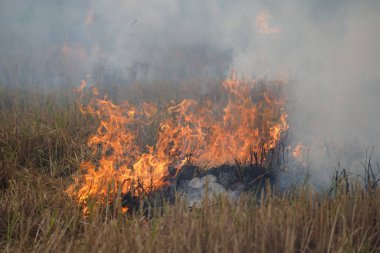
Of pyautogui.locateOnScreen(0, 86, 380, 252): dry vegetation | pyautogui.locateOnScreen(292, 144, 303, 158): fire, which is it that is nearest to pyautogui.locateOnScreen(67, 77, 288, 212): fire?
pyautogui.locateOnScreen(292, 144, 303, 158): fire

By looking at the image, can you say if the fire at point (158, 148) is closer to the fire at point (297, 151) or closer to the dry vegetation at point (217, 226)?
the fire at point (297, 151)

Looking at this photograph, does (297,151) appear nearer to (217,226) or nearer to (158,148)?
(158,148)

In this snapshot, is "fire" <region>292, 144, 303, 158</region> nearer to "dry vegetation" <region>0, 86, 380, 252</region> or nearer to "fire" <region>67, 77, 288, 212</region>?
"fire" <region>67, 77, 288, 212</region>

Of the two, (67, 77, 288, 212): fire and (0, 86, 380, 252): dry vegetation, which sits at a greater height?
(67, 77, 288, 212): fire

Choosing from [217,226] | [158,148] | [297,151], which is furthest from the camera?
[158,148]

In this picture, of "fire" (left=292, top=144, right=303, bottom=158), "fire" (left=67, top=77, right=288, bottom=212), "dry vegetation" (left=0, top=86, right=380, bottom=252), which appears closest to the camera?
"dry vegetation" (left=0, top=86, right=380, bottom=252)

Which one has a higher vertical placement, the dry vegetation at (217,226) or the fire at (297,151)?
the fire at (297,151)

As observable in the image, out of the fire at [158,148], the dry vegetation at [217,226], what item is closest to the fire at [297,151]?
the fire at [158,148]

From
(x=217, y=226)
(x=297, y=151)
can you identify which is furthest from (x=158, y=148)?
(x=217, y=226)

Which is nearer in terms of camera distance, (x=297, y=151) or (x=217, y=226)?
(x=217, y=226)

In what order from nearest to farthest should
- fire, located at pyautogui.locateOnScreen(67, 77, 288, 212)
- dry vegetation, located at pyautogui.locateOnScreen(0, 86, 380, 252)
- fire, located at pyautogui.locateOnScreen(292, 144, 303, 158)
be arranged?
1. dry vegetation, located at pyautogui.locateOnScreen(0, 86, 380, 252)
2. fire, located at pyautogui.locateOnScreen(67, 77, 288, 212)
3. fire, located at pyautogui.locateOnScreen(292, 144, 303, 158)

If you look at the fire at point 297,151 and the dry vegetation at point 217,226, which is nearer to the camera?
the dry vegetation at point 217,226

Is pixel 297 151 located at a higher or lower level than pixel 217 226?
higher

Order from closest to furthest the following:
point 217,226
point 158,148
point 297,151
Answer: point 217,226 < point 297,151 < point 158,148
